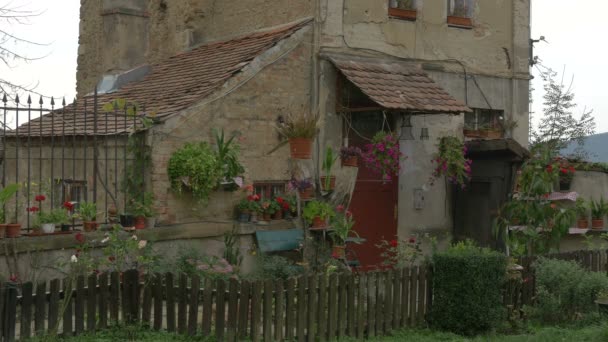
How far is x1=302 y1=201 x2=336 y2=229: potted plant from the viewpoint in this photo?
41.6ft

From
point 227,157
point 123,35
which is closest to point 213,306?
point 227,157

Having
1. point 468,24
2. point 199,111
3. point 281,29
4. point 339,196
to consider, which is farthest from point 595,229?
point 199,111

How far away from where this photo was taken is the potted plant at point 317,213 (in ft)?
41.6

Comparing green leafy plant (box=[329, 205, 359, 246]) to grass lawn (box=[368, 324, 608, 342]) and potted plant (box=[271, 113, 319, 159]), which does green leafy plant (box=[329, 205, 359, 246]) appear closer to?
potted plant (box=[271, 113, 319, 159])

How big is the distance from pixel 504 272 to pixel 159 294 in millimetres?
4260

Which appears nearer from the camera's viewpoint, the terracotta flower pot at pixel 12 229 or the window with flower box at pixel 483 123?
the terracotta flower pot at pixel 12 229

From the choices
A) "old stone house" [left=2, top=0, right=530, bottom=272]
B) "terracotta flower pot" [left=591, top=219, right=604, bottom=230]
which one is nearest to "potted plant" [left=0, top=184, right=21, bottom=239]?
"old stone house" [left=2, top=0, right=530, bottom=272]

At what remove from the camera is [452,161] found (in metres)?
14.4

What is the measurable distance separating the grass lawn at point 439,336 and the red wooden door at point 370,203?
389 centimetres

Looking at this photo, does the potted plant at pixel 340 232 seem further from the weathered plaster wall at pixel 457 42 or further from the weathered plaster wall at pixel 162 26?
the weathered plaster wall at pixel 162 26

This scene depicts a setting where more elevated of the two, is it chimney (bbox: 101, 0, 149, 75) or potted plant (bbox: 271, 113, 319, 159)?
chimney (bbox: 101, 0, 149, 75)

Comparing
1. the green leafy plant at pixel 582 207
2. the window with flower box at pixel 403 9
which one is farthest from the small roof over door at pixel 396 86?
the green leafy plant at pixel 582 207

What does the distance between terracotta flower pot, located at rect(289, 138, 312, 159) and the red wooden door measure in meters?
1.25

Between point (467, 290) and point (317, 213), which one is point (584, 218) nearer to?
point (317, 213)
